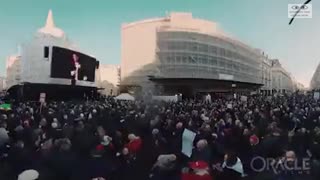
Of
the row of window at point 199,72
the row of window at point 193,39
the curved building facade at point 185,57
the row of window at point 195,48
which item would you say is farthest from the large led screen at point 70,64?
the row of window at point 199,72

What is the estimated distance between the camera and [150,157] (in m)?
10.2

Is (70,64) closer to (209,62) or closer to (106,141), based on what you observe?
(106,141)

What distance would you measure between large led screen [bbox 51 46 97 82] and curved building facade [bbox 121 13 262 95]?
25.4 ft

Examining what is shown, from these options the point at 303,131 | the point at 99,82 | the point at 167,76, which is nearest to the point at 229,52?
the point at 167,76

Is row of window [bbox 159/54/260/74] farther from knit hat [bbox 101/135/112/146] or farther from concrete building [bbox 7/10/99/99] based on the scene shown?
knit hat [bbox 101/135/112/146]

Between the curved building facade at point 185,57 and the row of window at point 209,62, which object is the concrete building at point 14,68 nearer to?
the curved building facade at point 185,57

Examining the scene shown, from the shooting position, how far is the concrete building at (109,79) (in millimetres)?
66000

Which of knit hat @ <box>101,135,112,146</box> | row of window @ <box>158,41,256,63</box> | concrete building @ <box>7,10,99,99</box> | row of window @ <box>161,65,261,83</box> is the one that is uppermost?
row of window @ <box>158,41,256,63</box>

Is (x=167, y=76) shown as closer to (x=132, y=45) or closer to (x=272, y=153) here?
(x=132, y=45)

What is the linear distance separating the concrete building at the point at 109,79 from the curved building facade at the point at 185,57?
1070mm

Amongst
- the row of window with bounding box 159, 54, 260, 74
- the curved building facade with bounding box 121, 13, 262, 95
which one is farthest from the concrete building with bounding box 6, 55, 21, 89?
the row of window with bounding box 159, 54, 260, 74

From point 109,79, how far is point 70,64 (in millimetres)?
21415

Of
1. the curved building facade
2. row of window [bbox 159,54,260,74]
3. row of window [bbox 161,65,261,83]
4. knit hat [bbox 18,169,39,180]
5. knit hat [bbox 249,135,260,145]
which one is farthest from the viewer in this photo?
row of window [bbox 159,54,260,74]

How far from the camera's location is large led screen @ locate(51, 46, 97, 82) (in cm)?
4584
